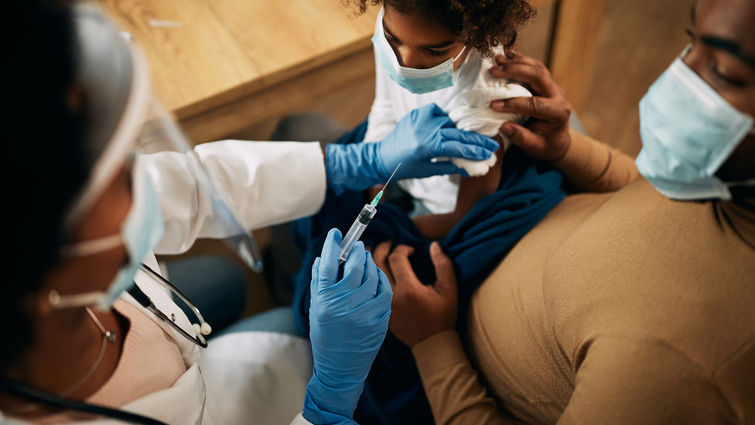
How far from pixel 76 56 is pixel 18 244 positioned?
0.61 ft

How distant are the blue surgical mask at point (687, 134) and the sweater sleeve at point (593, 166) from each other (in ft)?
1.28

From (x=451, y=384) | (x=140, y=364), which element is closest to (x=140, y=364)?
(x=140, y=364)

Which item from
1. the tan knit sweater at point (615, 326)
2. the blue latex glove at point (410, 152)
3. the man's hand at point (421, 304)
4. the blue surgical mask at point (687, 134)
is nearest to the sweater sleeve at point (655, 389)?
the tan knit sweater at point (615, 326)

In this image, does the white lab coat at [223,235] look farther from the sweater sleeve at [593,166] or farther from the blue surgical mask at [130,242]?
the sweater sleeve at [593,166]

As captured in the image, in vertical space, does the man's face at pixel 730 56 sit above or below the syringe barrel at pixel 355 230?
above

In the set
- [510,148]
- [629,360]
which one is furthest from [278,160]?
[629,360]

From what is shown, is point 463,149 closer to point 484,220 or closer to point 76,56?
point 484,220

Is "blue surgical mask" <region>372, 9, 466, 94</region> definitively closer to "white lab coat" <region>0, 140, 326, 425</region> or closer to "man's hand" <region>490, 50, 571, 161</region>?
"man's hand" <region>490, 50, 571, 161</region>

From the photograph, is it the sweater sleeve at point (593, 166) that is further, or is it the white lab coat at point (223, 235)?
the sweater sleeve at point (593, 166)

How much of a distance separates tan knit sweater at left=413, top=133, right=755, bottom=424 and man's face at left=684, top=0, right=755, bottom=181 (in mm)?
77

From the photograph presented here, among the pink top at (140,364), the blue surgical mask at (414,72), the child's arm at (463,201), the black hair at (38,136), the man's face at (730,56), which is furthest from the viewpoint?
the child's arm at (463,201)

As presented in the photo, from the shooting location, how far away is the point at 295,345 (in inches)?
43.8

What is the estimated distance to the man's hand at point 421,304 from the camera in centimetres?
101

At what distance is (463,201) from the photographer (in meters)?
1.16
